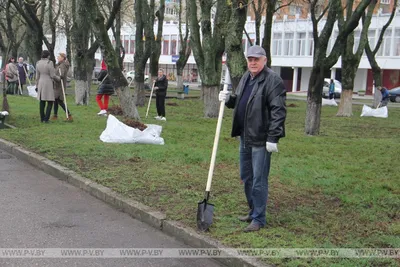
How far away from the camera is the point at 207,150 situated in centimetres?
991

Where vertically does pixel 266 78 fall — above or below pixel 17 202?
above

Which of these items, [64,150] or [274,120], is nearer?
[274,120]

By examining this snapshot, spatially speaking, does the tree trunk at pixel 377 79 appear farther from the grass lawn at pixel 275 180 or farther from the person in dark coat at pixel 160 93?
the person in dark coat at pixel 160 93

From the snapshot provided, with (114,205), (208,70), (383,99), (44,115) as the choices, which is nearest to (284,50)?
(383,99)

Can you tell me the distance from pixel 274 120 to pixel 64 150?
570 cm

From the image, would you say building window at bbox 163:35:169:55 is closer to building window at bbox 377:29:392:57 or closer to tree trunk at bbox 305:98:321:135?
building window at bbox 377:29:392:57

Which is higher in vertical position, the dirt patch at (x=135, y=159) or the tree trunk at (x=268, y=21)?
the tree trunk at (x=268, y=21)

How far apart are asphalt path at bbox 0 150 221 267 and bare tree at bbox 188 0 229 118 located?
911cm

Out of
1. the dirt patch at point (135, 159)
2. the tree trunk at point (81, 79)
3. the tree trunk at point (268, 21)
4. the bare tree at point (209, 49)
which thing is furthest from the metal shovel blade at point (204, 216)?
the tree trunk at point (81, 79)

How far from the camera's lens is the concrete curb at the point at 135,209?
4.91m

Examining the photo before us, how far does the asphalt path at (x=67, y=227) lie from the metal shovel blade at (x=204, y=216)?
0.28m

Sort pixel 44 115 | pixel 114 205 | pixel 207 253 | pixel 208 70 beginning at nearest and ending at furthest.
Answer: pixel 207 253, pixel 114 205, pixel 44 115, pixel 208 70

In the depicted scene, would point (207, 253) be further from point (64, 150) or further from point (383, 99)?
point (383, 99)

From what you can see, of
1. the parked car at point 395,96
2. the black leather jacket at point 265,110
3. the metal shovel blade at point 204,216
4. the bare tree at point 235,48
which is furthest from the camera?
the parked car at point 395,96
